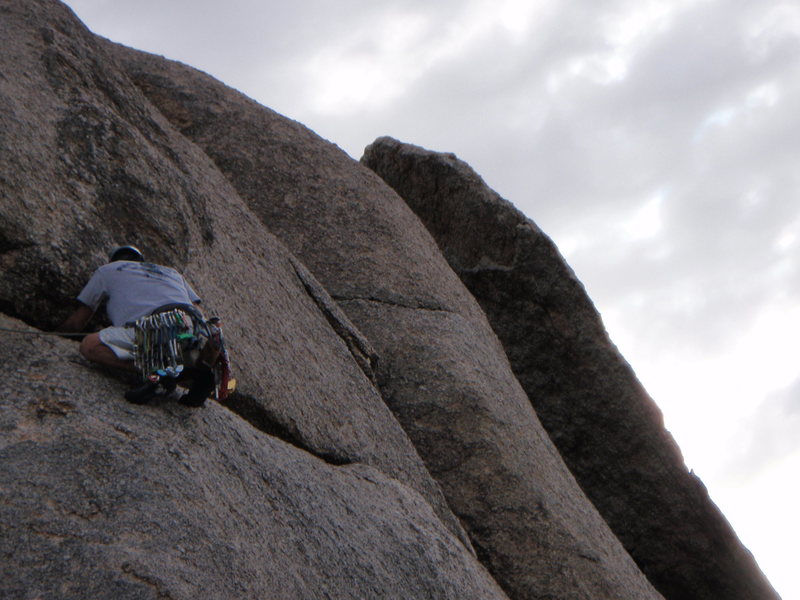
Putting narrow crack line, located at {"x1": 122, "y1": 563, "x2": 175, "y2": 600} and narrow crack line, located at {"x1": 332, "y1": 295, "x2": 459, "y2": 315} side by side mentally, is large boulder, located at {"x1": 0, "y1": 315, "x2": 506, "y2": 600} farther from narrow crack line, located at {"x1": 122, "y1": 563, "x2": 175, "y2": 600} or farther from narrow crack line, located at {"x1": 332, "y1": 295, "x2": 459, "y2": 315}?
narrow crack line, located at {"x1": 332, "y1": 295, "x2": 459, "y2": 315}

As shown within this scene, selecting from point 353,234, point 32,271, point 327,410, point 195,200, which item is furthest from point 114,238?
point 353,234

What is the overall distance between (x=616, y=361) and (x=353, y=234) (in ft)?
13.8

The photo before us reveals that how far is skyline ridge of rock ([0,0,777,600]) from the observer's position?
5.69 m

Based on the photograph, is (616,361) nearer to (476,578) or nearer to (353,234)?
(353,234)

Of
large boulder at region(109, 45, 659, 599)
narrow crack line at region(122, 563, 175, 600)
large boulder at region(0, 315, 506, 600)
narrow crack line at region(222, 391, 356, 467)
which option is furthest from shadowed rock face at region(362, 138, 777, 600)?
narrow crack line at region(122, 563, 175, 600)

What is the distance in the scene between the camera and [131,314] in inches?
262

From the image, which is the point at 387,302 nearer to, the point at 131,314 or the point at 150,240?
the point at 150,240

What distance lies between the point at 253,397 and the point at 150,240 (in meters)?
1.46

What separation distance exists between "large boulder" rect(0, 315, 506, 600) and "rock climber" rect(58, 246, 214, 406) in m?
0.14

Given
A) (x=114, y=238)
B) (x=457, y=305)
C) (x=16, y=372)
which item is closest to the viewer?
(x=16, y=372)

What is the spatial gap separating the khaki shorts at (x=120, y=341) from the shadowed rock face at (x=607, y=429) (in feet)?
28.9

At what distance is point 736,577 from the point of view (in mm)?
14312

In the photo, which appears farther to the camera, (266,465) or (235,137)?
(235,137)

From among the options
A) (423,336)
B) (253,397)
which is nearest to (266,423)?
(253,397)
